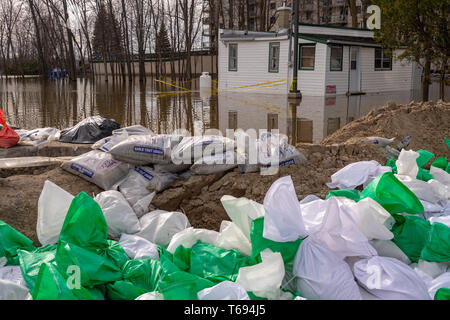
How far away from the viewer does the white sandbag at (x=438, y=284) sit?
246cm

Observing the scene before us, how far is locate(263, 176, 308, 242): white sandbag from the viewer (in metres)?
2.46

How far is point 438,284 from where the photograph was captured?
2.49 meters

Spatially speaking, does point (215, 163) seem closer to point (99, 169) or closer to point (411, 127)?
point (99, 169)

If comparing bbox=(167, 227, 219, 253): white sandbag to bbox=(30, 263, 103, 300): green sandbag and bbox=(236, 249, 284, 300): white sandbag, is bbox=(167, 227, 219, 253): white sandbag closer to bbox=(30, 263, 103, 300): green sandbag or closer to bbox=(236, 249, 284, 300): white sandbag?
bbox=(236, 249, 284, 300): white sandbag

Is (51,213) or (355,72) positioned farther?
(355,72)

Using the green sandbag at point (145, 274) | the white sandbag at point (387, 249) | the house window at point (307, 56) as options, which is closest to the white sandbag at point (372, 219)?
the white sandbag at point (387, 249)

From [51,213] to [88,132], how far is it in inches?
161

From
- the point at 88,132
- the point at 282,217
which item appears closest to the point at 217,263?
the point at 282,217

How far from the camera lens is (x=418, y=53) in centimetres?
1144
